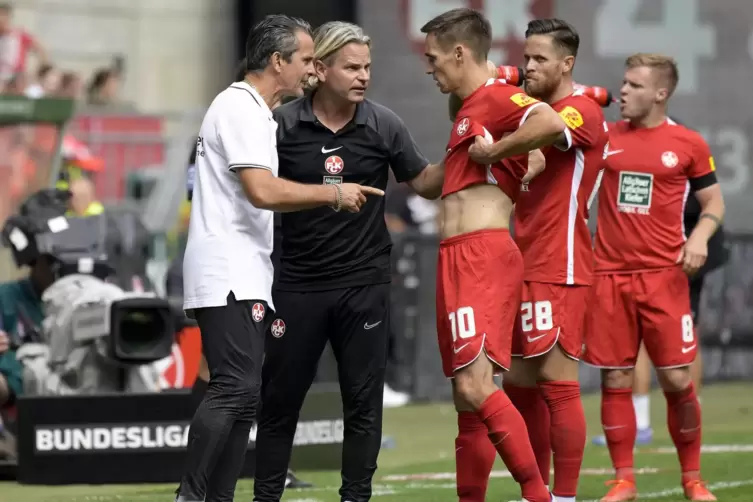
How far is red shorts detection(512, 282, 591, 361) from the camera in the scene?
7902 mm

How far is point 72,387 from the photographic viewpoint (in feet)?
33.6

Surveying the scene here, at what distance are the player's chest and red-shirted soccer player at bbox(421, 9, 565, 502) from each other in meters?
0.39

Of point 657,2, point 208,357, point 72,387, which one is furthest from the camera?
point 657,2

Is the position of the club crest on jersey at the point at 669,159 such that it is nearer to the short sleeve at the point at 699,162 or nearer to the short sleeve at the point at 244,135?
the short sleeve at the point at 699,162

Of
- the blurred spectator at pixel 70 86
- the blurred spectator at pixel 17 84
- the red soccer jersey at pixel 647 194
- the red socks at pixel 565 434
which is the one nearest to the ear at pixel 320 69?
the red socks at pixel 565 434

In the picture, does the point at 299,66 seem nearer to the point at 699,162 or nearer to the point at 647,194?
the point at 647,194

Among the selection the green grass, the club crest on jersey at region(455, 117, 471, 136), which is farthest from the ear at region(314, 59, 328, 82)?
the green grass

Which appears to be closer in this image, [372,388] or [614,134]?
[372,388]

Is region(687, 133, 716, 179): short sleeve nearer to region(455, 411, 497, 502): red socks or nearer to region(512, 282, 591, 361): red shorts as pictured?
region(512, 282, 591, 361): red shorts

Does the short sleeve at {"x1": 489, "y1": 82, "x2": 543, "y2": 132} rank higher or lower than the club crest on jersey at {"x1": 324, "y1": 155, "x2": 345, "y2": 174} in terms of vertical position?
higher

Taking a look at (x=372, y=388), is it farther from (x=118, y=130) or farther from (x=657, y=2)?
(x=657, y=2)

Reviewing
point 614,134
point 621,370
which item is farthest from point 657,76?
point 621,370

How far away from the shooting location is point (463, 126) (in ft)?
24.2

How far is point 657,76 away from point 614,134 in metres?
0.39
